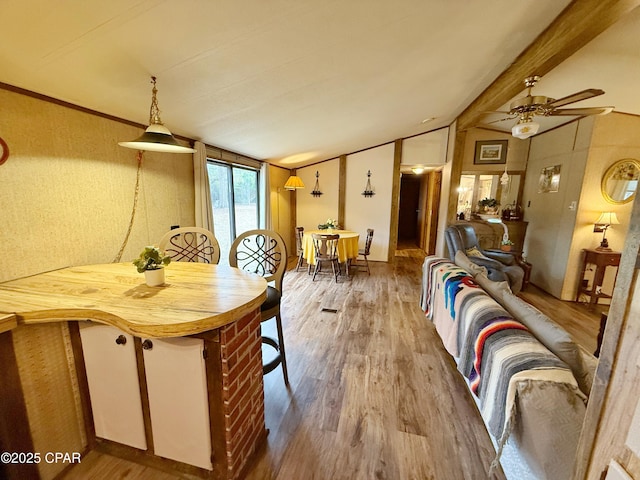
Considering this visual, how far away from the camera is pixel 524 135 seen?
2242 mm

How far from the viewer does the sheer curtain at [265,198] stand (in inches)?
187

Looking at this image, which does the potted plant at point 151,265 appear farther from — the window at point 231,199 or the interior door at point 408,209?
the interior door at point 408,209

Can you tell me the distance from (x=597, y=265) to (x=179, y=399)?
4.78 meters

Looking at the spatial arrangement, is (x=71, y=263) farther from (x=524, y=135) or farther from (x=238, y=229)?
(x=524, y=135)

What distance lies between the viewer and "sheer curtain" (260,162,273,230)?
4.75 m

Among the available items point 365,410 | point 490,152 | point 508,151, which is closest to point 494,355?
point 365,410

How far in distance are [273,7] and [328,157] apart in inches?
180

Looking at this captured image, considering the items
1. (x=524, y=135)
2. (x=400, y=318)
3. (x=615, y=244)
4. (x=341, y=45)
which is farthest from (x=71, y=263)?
(x=615, y=244)

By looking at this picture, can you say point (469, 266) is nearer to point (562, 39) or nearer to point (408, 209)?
point (562, 39)

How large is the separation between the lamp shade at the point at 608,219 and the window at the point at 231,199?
5066mm

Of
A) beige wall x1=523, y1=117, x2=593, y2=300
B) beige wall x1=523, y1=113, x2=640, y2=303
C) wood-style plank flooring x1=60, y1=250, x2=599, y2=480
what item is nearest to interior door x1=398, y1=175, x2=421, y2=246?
beige wall x1=523, y1=117, x2=593, y2=300

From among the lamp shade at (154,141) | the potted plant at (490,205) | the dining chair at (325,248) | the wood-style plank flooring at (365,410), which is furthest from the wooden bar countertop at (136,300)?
the potted plant at (490,205)

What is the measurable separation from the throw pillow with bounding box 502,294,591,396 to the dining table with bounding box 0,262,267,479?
53.9 inches

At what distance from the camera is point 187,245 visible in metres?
2.87
